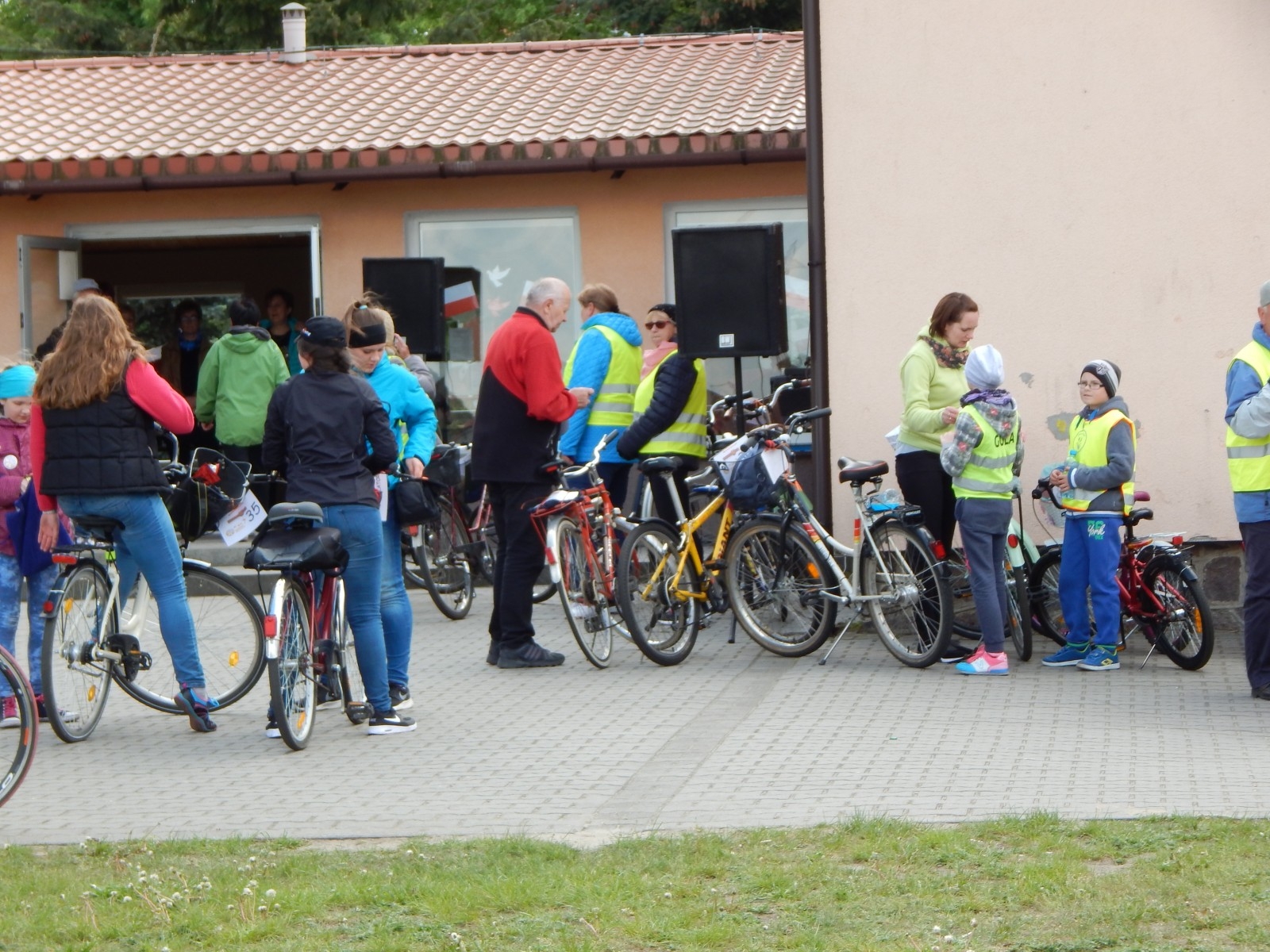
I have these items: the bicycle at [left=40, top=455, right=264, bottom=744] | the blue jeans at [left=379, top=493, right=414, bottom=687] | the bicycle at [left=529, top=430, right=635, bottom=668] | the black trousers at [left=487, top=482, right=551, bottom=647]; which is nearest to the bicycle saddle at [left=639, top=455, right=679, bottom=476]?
the bicycle at [left=529, top=430, right=635, bottom=668]

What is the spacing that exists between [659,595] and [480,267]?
701 centimetres

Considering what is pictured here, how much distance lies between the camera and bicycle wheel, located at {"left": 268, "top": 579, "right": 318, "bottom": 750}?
702 cm

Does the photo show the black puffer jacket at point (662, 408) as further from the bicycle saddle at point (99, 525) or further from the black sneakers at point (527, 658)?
the bicycle saddle at point (99, 525)

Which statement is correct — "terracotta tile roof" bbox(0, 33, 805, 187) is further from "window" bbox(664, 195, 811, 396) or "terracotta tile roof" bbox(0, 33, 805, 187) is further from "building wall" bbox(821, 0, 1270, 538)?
"building wall" bbox(821, 0, 1270, 538)

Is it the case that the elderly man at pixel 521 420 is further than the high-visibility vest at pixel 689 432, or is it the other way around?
the high-visibility vest at pixel 689 432

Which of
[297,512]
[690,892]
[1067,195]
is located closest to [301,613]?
[297,512]

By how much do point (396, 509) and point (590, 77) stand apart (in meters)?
10.3

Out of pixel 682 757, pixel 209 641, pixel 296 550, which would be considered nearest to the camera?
pixel 682 757

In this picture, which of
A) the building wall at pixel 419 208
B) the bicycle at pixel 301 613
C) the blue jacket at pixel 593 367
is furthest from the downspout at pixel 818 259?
the building wall at pixel 419 208

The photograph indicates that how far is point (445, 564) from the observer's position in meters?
11.2

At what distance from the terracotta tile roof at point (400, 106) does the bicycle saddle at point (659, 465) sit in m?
5.76

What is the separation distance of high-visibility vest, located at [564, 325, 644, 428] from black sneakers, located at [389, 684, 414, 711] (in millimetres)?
3162

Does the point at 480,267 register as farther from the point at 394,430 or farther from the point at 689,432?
the point at 394,430

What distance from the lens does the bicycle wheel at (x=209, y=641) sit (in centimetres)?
773
